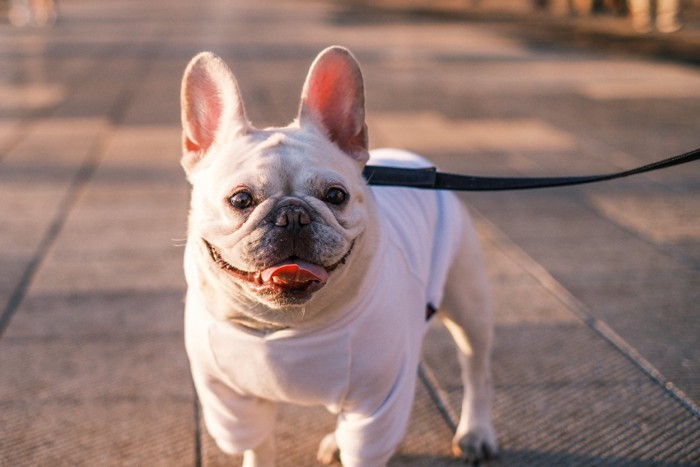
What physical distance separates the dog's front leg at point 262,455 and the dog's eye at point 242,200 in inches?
42.9

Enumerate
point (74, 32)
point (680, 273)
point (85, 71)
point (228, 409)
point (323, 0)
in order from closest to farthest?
1. point (228, 409)
2. point (680, 273)
3. point (85, 71)
4. point (74, 32)
5. point (323, 0)

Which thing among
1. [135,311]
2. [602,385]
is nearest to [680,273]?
[602,385]

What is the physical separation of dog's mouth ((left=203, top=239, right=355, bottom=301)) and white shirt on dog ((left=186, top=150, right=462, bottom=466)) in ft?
0.74

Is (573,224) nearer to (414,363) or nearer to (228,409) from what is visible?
(414,363)

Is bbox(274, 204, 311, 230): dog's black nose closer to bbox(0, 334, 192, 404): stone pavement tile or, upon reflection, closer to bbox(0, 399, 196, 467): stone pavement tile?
bbox(0, 399, 196, 467): stone pavement tile

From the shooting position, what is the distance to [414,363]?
3.14 metres

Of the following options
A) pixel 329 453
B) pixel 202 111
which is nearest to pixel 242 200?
pixel 202 111

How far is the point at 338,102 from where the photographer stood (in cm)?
306

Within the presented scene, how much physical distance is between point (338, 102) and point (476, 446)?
1641 mm

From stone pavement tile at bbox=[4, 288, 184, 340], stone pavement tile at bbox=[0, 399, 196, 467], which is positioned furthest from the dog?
stone pavement tile at bbox=[4, 288, 184, 340]

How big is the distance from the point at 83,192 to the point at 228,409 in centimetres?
497

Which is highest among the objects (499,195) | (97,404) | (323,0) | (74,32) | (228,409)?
(228,409)

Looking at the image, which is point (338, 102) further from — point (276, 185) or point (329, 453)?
point (329, 453)

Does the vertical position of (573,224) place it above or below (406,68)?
above
